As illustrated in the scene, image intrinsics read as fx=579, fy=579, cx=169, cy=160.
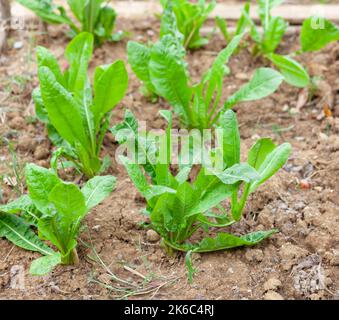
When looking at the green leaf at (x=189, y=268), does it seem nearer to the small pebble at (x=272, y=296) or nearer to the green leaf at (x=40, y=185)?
the small pebble at (x=272, y=296)

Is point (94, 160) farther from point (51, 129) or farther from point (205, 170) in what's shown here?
point (205, 170)

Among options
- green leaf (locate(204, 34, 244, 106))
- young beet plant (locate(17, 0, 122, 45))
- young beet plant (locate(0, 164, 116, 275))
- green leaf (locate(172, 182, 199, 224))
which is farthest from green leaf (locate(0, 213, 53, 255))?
young beet plant (locate(17, 0, 122, 45))

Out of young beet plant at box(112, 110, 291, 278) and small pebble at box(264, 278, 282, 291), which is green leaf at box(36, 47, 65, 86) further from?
small pebble at box(264, 278, 282, 291)

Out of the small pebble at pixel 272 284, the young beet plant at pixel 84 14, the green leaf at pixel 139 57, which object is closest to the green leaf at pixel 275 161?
the small pebble at pixel 272 284

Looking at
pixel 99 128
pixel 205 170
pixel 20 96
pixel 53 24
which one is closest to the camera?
pixel 205 170

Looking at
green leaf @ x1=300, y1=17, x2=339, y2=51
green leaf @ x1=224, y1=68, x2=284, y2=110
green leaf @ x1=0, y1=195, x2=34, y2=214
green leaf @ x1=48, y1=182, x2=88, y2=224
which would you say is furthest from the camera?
green leaf @ x1=300, y1=17, x2=339, y2=51

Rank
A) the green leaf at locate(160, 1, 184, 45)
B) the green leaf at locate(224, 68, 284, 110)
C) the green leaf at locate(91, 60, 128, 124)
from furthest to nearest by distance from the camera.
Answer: the green leaf at locate(160, 1, 184, 45), the green leaf at locate(224, 68, 284, 110), the green leaf at locate(91, 60, 128, 124)

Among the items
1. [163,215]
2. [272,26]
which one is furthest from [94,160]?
[272,26]
